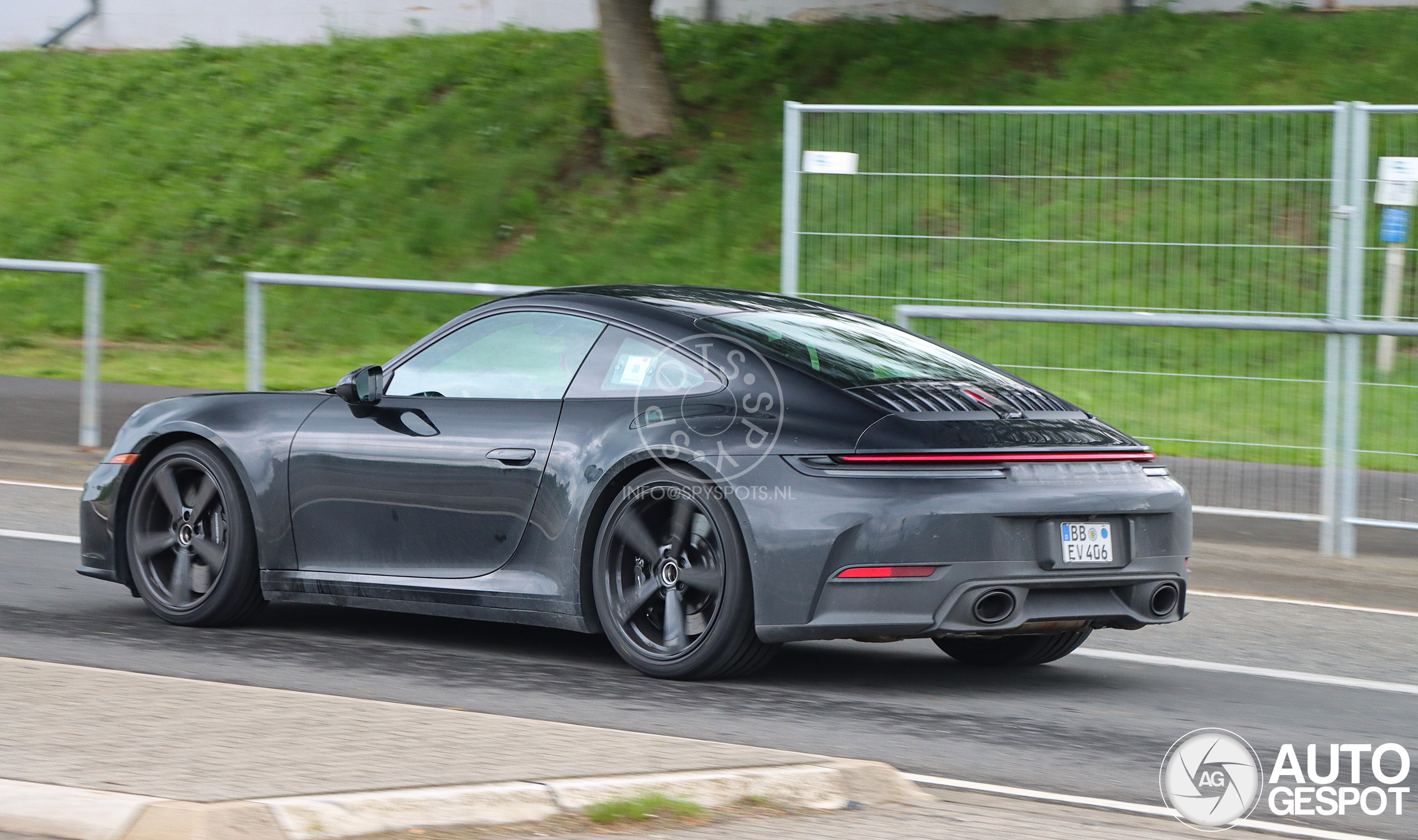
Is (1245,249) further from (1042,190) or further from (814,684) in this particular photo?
(814,684)

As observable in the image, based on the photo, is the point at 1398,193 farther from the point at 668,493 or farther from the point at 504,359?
the point at 668,493

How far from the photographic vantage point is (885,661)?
729 cm

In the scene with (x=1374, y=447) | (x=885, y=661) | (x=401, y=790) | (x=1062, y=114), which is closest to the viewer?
(x=401, y=790)

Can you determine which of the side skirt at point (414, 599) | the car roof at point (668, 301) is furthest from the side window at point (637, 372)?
the side skirt at point (414, 599)

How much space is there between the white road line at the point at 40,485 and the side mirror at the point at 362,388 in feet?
18.9

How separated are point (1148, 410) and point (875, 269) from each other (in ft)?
7.32

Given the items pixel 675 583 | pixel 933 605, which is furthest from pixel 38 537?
pixel 933 605

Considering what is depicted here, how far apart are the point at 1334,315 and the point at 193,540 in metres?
6.40

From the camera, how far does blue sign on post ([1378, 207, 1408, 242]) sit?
10828mm

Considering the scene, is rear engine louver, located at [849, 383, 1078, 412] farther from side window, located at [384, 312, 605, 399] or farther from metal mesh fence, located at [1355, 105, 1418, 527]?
metal mesh fence, located at [1355, 105, 1418, 527]

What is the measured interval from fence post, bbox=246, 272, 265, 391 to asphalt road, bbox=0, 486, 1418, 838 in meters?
4.99

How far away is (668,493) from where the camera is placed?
6340mm

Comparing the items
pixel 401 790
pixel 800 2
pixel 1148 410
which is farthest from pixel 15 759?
pixel 800 2

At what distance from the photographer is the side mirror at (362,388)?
715 cm
